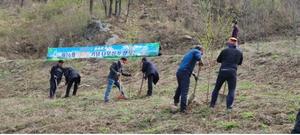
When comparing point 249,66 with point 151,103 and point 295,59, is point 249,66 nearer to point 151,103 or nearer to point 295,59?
point 295,59

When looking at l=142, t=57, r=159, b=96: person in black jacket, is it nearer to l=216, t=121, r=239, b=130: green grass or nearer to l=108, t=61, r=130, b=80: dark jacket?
l=108, t=61, r=130, b=80: dark jacket

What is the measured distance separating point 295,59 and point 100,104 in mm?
8454

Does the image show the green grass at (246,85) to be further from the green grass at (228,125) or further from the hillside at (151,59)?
the green grass at (228,125)

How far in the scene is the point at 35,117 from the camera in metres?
14.8

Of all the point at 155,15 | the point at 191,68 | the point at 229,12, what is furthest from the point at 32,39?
the point at 191,68

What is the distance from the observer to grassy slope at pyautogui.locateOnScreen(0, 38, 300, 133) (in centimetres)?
1169

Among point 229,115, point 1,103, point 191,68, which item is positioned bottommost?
point 1,103

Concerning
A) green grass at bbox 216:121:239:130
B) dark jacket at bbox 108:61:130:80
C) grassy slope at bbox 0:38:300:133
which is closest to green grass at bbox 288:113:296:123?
grassy slope at bbox 0:38:300:133

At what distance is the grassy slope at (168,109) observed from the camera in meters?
11.7

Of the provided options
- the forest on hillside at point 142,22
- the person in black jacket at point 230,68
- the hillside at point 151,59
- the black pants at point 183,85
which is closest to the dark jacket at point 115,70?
the hillside at point 151,59

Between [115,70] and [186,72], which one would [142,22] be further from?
[186,72]

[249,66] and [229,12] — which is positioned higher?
[229,12]

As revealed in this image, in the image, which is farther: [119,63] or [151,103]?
[119,63]

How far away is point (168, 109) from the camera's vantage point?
44.0ft
